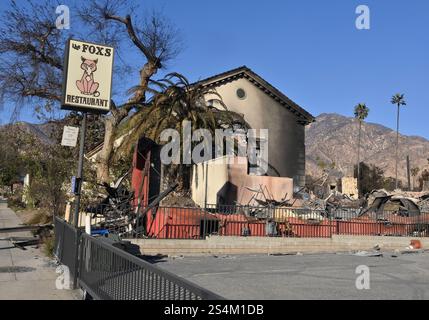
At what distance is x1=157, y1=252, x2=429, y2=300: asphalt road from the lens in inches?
375

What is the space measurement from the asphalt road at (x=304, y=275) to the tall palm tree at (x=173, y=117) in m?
10.6

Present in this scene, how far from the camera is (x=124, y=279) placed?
6.10 metres

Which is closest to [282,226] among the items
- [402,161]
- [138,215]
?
[138,215]

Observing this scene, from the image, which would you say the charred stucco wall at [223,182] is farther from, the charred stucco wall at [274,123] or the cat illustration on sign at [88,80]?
the cat illustration on sign at [88,80]

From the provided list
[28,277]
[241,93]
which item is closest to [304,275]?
[28,277]

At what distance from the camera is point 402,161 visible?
19725 cm

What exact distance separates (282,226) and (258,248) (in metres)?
1.59

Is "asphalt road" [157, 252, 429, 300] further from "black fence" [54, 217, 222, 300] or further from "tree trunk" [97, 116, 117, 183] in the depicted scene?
"tree trunk" [97, 116, 117, 183]

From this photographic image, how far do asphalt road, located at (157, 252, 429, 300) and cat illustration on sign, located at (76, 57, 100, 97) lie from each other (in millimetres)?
4713

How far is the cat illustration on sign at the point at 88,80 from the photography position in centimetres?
1087

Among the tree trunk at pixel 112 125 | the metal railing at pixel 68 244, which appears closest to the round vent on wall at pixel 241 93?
the tree trunk at pixel 112 125

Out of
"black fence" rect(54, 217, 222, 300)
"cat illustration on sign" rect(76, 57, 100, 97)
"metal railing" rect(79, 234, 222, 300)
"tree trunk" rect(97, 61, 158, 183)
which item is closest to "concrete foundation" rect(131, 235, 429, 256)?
"black fence" rect(54, 217, 222, 300)

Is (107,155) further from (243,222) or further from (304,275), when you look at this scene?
(304,275)
